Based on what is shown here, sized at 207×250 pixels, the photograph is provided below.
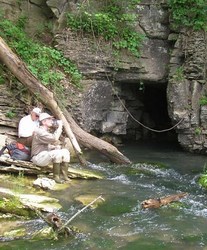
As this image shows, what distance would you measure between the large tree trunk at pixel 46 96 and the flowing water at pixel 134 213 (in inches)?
16.1

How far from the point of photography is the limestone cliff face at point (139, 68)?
13.1 metres

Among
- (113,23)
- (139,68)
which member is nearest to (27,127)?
(139,68)

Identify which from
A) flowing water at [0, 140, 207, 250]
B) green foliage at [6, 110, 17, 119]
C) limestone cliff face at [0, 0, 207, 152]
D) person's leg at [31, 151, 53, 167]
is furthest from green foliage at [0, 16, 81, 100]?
person's leg at [31, 151, 53, 167]

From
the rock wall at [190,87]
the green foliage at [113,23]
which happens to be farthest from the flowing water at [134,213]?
the green foliage at [113,23]

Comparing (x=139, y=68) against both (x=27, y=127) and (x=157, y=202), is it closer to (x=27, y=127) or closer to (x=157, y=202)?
(x=27, y=127)

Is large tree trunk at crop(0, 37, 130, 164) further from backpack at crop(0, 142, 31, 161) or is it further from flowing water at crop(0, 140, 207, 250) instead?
backpack at crop(0, 142, 31, 161)

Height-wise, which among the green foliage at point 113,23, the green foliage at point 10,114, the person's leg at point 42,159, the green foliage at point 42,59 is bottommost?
the person's leg at point 42,159

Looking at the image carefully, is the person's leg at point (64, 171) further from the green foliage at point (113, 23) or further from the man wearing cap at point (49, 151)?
the green foliage at point (113, 23)

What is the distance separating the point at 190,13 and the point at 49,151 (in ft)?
24.1

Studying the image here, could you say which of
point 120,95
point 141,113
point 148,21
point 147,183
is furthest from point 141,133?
point 147,183

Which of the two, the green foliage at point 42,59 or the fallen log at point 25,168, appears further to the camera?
the green foliage at point 42,59

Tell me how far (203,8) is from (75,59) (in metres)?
4.60

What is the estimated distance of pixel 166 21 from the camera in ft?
45.5

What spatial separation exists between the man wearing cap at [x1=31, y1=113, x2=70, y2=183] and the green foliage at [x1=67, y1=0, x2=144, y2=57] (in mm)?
5324
